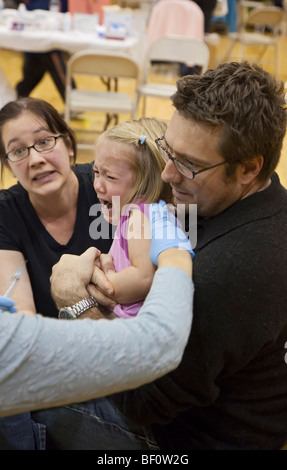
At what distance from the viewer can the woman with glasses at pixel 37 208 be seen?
185 centimetres

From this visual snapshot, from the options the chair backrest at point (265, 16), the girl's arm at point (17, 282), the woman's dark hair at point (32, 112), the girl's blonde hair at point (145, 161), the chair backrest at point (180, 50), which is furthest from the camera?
the chair backrest at point (265, 16)

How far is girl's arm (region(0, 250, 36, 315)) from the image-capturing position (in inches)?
70.0

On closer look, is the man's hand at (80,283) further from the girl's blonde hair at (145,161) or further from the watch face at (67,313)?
the girl's blonde hair at (145,161)

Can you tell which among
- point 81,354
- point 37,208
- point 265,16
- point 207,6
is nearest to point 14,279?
point 37,208

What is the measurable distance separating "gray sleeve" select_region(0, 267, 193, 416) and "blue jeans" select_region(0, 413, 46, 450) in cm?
45

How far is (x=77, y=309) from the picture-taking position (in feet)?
4.55

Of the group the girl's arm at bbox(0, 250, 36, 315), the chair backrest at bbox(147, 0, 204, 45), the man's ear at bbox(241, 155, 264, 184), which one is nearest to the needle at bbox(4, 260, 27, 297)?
the girl's arm at bbox(0, 250, 36, 315)

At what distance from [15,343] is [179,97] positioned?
0.68m

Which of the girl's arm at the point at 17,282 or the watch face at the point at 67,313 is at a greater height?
the watch face at the point at 67,313

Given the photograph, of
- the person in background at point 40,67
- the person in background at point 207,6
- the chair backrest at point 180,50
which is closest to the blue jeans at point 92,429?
the chair backrest at point 180,50

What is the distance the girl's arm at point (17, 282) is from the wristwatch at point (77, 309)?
0.42 m

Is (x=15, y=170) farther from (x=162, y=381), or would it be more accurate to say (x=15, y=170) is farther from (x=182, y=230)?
(x=162, y=381)

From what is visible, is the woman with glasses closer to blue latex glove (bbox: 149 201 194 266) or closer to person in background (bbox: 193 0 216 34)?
blue latex glove (bbox: 149 201 194 266)

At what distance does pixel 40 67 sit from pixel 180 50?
1.50m
